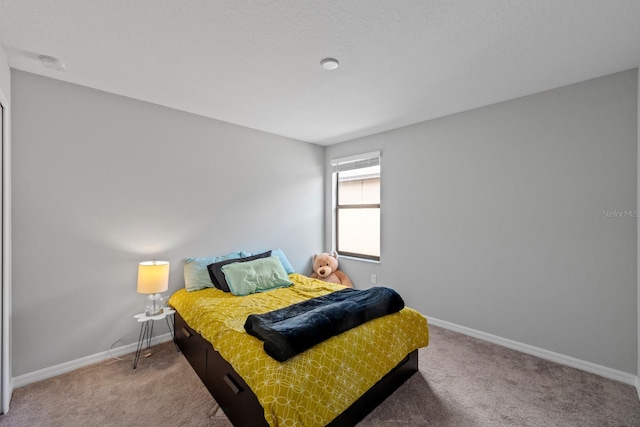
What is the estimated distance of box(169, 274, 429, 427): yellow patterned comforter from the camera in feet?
4.63

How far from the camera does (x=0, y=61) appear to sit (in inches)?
73.2

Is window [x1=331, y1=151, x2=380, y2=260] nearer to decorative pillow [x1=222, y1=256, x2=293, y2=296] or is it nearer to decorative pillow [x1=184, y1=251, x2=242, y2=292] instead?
decorative pillow [x1=222, y1=256, x2=293, y2=296]

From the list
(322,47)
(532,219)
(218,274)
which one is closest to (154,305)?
(218,274)

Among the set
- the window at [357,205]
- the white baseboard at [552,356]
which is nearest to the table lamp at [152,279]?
the window at [357,205]

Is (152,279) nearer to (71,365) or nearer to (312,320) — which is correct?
(71,365)

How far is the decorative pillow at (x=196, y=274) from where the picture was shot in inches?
114

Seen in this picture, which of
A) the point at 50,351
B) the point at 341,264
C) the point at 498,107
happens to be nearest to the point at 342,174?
the point at 341,264

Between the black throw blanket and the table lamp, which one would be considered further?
the table lamp

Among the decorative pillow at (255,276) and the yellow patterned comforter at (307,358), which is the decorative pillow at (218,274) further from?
the yellow patterned comforter at (307,358)

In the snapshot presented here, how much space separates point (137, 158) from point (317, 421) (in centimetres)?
274

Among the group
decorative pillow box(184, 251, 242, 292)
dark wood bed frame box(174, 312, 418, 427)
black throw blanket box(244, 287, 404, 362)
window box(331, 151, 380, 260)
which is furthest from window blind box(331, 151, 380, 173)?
dark wood bed frame box(174, 312, 418, 427)

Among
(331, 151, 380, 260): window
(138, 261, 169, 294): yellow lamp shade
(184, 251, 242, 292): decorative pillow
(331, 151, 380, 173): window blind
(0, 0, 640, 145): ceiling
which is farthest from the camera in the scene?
(331, 151, 380, 260): window

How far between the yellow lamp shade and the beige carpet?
0.65 metres

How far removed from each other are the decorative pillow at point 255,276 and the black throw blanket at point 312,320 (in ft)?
2.21
